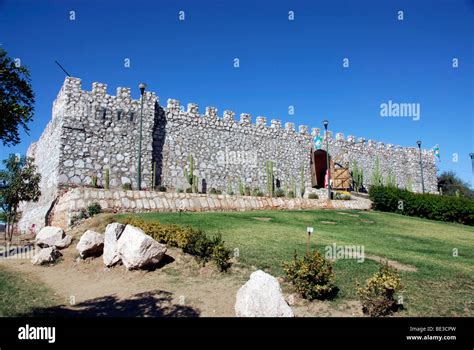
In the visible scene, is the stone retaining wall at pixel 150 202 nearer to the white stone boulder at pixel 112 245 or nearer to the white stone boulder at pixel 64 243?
the white stone boulder at pixel 64 243

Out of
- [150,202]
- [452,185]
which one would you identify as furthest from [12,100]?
Result: [452,185]

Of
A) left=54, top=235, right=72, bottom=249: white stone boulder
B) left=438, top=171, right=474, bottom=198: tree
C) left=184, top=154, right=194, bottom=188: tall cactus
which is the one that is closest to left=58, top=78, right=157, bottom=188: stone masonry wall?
left=184, top=154, right=194, bottom=188: tall cactus

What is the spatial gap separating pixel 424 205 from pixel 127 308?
2258 centimetres

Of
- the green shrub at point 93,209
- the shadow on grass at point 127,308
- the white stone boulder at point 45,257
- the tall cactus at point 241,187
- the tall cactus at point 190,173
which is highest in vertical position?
the tall cactus at point 190,173

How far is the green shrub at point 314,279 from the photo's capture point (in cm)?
726

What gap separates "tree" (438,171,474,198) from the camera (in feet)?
154

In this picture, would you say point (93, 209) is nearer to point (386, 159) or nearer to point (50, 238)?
point (50, 238)

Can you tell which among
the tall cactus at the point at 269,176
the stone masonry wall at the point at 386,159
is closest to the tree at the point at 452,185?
the stone masonry wall at the point at 386,159

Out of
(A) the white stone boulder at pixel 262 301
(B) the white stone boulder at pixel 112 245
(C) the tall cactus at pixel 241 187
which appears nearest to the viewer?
(A) the white stone boulder at pixel 262 301

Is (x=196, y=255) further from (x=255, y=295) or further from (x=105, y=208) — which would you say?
(x=105, y=208)

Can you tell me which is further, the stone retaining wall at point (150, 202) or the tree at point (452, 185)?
the tree at point (452, 185)

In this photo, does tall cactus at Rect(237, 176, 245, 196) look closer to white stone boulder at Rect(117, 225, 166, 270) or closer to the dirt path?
the dirt path

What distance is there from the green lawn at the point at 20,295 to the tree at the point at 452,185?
4853cm

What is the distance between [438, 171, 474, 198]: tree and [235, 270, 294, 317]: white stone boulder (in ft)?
155
